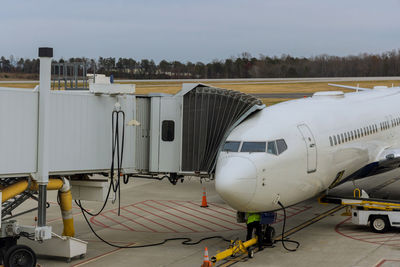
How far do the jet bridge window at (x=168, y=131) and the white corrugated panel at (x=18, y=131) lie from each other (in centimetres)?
434

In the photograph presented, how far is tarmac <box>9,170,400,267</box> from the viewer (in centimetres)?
1727

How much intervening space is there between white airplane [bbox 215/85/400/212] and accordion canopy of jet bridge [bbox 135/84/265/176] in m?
0.66

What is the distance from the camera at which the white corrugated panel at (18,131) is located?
49.3ft

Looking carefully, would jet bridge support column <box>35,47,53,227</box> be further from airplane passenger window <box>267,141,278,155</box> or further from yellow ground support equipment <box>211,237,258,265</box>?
airplane passenger window <box>267,141,278,155</box>

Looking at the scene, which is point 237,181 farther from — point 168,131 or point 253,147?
point 168,131

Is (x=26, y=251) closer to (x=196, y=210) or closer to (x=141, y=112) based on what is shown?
(x=141, y=112)

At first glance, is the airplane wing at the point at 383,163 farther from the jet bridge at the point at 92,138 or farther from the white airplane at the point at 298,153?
the jet bridge at the point at 92,138

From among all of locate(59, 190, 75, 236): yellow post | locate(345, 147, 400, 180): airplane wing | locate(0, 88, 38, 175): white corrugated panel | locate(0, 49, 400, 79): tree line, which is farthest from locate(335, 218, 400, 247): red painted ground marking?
locate(0, 49, 400, 79): tree line

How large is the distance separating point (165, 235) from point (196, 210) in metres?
5.02

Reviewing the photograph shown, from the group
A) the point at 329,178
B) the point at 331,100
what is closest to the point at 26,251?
the point at 329,178

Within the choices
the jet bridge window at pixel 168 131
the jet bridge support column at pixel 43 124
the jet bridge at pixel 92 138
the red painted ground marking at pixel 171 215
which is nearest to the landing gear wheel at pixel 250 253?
the jet bridge at pixel 92 138

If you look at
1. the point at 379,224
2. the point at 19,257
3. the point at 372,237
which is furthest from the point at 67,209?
the point at 379,224

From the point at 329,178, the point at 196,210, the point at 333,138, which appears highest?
the point at 333,138

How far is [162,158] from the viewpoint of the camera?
61.4 feet
